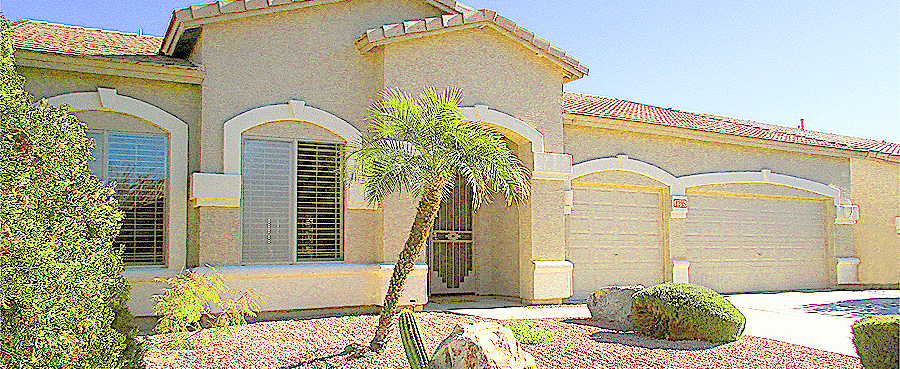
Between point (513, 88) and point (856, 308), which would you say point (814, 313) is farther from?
point (513, 88)

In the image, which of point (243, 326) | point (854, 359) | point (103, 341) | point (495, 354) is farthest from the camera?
point (243, 326)

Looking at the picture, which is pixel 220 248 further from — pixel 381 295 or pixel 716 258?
pixel 716 258

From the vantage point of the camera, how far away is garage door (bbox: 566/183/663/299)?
14445 millimetres

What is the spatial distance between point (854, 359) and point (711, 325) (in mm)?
1530

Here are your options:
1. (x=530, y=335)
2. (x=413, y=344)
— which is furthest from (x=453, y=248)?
(x=413, y=344)

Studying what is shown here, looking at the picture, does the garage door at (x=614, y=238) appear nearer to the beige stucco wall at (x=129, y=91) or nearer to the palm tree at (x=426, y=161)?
the palm tree at (x=426, y=161)

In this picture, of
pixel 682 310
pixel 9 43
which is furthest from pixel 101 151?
pixel 682 310

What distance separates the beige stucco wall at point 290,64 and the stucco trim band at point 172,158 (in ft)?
1.26

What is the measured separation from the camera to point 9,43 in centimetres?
527

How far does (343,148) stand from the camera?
11.4 m

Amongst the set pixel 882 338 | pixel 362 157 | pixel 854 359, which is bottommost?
pixel 854 359

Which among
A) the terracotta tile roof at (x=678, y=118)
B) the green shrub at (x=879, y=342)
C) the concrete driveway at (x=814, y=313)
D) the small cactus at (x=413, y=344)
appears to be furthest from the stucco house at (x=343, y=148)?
the green shrub at (x=879, y=342)

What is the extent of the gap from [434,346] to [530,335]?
116 cm

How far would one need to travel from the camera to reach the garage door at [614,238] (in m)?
14.4
